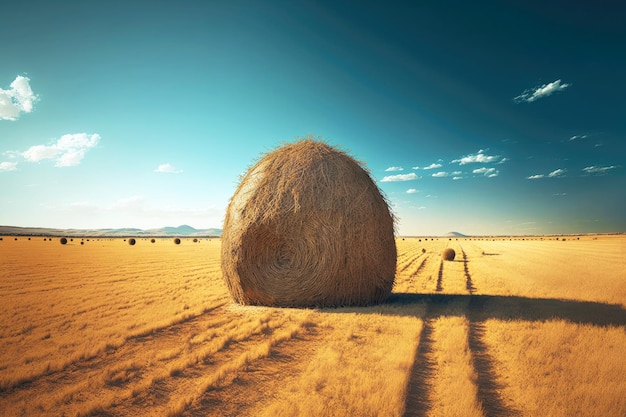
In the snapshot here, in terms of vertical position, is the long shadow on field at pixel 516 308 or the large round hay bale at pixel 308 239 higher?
the large round hay bale at pixel 308 239

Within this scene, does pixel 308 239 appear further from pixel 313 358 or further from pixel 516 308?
pixel 516 308

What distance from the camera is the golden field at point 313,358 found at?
4066mm

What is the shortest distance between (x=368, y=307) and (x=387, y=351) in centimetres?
361

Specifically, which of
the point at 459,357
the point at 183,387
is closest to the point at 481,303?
the point at 459,357

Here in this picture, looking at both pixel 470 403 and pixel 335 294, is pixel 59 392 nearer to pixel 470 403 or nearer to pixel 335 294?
pixel 470 403

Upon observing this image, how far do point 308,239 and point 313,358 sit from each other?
3.93 meters

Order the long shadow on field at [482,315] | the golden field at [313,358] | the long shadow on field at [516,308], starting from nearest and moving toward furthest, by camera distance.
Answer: the golden field at [313,358], the long shadow on field at [482,315], the long shadow on field at [516,308]

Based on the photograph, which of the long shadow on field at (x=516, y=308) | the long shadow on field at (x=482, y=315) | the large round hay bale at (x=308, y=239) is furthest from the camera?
the large round hay bale at (x=308, y=239)

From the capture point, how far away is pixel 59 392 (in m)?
4.41

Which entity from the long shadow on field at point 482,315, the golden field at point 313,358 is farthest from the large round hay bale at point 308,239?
the long shadow on field at point 482,315

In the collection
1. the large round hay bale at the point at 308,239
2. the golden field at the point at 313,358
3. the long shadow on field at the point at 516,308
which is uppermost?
the large round hay bale at the point at 308,239

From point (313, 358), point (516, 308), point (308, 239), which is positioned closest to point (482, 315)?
point (516, 308)

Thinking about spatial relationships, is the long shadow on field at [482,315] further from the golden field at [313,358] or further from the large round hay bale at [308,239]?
the large round hay bale at [308,239]

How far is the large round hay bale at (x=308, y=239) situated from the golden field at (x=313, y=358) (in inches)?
22.9
